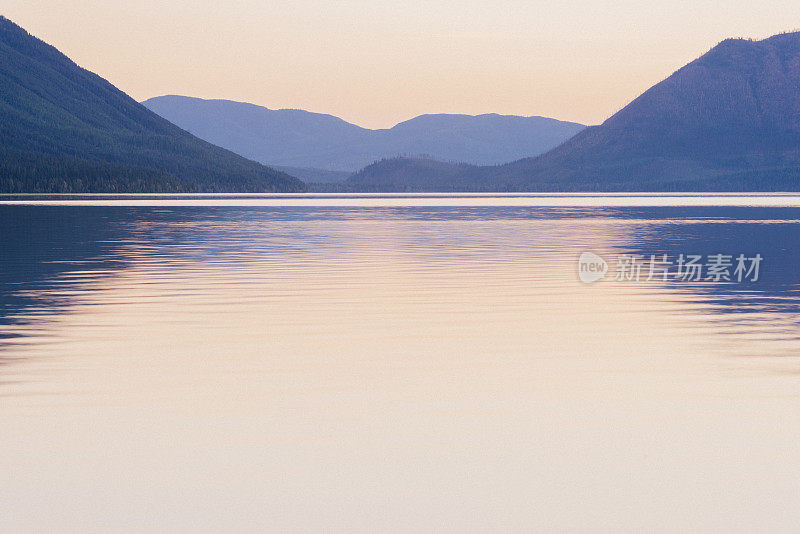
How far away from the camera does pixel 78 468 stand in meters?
14.4

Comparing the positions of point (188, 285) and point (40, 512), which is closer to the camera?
point (40, 512)

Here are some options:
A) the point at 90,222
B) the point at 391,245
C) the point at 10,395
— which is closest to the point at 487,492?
the point at 10,395

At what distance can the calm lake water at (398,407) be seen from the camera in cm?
1291

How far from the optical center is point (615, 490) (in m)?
13.5

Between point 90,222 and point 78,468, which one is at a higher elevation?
point 78,468

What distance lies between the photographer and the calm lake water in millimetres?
12906

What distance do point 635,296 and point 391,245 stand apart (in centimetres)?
2906

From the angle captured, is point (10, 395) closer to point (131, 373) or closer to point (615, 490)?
point (131, 373)

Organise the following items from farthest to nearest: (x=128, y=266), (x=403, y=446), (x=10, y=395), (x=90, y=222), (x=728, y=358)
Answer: (x=90, y=222), (x=128, y=266), (x=728, y=358), (x=10, y=395), (x=403, y=446)

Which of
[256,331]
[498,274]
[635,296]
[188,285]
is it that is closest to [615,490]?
[256,331]

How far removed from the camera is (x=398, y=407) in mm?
18000

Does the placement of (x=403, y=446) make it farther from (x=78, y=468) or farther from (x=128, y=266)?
(x=128, y=266)

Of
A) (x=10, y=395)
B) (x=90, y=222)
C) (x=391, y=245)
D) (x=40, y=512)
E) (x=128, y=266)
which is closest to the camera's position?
(x=40, y=512)

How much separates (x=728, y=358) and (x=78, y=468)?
13.5m
